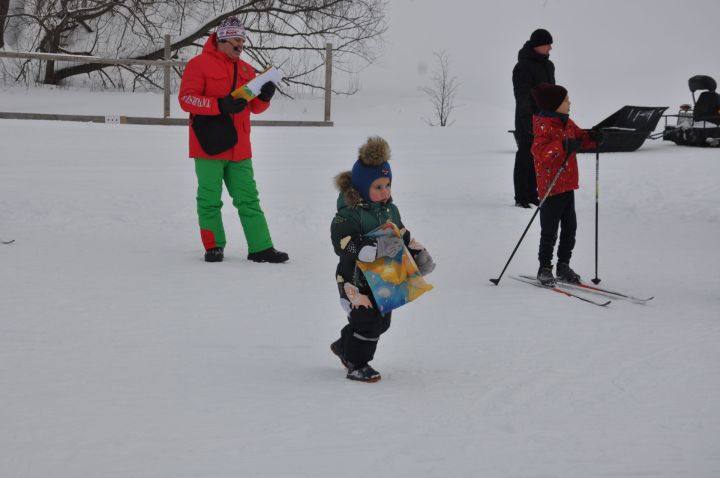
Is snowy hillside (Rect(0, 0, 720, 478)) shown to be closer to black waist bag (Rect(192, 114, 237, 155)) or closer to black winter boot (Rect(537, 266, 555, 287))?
black winter boot (Rect(537, 266, 555, 287))

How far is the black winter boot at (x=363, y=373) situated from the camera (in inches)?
164

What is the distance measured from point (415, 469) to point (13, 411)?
5.22 feet

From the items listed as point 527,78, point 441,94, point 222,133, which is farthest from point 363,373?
point 441,94

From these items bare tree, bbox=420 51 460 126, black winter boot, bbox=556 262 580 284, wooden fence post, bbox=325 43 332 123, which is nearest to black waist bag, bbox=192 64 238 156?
black winter boot, bbox=556 262 580 284

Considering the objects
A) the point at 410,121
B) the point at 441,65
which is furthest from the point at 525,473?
the point at 441,65

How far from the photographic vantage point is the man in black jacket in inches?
356

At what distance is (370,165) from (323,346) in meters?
1.14

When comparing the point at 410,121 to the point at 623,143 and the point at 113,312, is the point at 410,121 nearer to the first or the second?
the point at 623,143

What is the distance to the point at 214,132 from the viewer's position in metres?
6.72

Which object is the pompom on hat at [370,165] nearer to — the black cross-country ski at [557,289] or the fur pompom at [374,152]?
the fur pompom at [374,152]

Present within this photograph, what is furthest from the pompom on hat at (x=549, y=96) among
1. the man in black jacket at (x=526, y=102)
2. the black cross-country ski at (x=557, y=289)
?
the man in black jacket at (x=526, y=102)

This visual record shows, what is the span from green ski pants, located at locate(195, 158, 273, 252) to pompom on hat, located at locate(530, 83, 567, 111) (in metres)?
2.17

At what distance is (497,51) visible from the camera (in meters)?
26.2

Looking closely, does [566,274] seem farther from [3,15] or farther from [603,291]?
[3,15]
